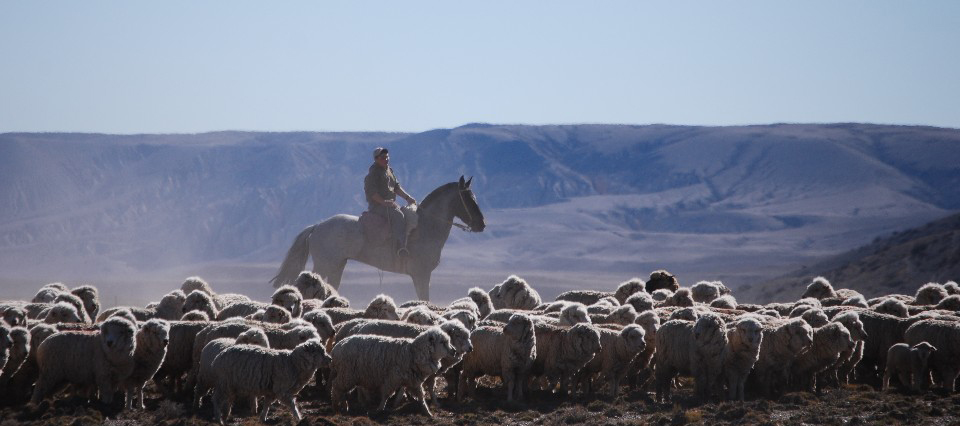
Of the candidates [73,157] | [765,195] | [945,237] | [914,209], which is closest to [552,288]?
[945,237]

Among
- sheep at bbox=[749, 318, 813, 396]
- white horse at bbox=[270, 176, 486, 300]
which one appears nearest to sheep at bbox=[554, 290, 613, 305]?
white horse at bbox=[270, 176, 486, 300]

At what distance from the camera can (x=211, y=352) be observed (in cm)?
1423

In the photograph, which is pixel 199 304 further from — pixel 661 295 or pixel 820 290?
pixel 820 290

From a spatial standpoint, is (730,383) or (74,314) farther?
(74,314)

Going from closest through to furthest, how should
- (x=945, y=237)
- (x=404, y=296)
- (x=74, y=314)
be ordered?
1. (x=74, y=314)
2. (x=945, y=237)
3. (x=404, y=296)

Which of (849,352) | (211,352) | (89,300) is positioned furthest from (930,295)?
(89,300)

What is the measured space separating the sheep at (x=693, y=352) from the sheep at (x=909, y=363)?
269 centimetres

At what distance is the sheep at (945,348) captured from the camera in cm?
1698

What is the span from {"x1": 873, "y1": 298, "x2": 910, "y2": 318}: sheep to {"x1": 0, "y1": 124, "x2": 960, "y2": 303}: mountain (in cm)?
7381

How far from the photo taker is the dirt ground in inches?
543

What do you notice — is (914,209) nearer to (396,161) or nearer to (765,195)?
(765,195)

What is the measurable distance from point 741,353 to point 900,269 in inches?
1398

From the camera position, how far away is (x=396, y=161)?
183625 millimetres

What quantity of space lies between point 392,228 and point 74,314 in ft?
37.2
